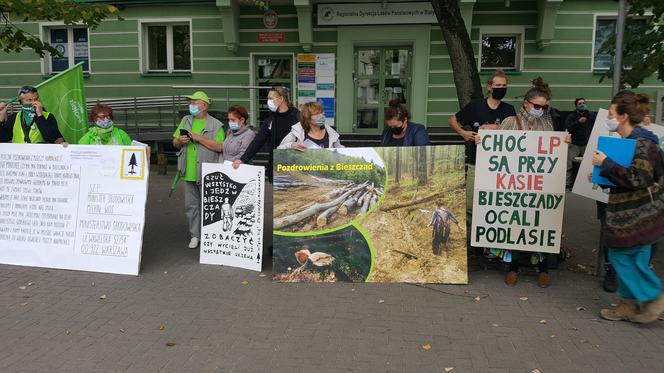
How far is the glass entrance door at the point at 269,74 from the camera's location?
1452 cm

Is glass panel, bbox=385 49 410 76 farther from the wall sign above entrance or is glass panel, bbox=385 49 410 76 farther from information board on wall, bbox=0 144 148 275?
information board on wall, bbox=0 144 148 275

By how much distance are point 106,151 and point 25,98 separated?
1.39 metres

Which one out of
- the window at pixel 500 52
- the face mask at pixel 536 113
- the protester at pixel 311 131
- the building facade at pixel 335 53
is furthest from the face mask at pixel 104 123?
the window at pixel 500 52

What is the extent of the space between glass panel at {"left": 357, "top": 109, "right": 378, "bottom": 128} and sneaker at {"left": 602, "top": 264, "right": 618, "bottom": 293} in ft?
32.4

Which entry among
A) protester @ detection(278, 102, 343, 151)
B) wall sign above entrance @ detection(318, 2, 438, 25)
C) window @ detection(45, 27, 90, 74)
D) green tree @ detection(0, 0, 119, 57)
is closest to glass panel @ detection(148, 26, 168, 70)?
window @ detection(45, 27, 90, 74)

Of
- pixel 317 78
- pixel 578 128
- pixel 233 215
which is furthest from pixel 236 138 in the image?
pixel 317 78

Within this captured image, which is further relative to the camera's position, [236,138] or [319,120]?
[236,138]

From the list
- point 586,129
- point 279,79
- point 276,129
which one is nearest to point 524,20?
point 586,129

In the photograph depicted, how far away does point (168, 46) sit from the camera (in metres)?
14.8

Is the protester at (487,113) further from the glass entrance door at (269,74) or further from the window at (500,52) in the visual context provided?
the glass entrance door at (269,74)

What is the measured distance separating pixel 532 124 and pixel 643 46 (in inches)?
112

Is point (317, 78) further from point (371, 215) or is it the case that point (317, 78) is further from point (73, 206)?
point (371, 215)

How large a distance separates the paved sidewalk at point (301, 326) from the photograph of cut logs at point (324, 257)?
12cm

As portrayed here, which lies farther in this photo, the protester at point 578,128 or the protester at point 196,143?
the protester at point 578,128
